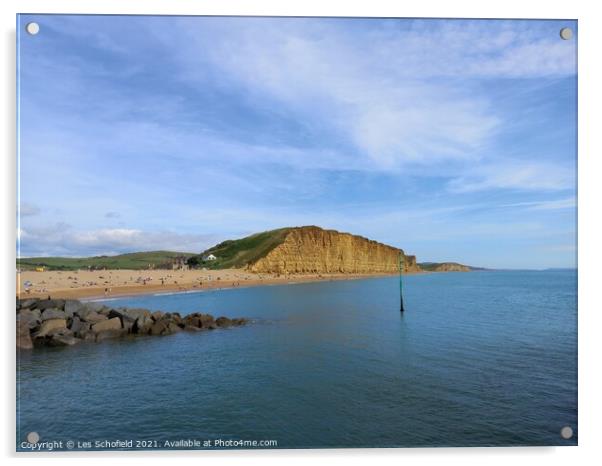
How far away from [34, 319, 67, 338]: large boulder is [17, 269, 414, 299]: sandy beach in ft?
2.75

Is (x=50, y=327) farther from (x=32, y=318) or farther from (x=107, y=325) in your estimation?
(x=107, y=325)

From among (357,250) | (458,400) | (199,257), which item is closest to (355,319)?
(458,400)

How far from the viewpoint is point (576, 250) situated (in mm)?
5918

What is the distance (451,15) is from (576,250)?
13.5ft

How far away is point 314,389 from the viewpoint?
7.23m

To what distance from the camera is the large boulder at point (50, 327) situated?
417 inches

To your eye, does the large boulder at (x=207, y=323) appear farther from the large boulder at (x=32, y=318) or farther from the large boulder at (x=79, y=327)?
the large boulder at (x=32, y=318)

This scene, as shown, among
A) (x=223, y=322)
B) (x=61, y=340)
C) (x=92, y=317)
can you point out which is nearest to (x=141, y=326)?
(x=92, y=317)

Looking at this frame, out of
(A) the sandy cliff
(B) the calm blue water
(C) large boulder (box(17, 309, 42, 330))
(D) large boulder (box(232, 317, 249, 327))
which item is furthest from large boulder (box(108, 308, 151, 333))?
(A) the sandy cliff

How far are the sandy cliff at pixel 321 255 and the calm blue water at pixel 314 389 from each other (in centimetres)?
4205

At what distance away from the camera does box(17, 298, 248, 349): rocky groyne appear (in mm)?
10508

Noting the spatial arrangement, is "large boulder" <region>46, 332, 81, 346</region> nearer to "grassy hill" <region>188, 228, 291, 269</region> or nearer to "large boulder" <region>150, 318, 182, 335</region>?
"large boulder" <region>150, 318, 182, 335</region>

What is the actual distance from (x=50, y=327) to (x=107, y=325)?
1.84m

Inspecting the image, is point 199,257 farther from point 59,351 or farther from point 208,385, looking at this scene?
point 208,385
